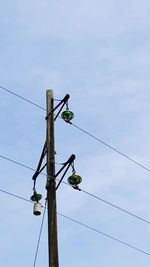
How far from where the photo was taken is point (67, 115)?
1301cm

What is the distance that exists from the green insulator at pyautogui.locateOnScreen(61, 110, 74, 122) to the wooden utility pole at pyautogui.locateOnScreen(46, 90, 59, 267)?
0.81 ft

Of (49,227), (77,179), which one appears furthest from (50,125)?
(49,227)

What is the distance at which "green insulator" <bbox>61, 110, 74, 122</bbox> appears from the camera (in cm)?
1298

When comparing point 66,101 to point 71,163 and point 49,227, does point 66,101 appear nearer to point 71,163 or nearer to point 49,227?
point 71,163

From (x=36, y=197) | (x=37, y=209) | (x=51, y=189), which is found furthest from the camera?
(x=36, y=197)

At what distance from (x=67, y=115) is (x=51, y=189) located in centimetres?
185

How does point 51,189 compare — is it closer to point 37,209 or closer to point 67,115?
point 37,209

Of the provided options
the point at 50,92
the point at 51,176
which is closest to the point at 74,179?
the point at 51,176

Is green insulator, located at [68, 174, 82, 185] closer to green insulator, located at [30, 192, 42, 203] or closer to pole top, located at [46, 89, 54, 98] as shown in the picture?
green insulator, located at [30, 192, 42, 203]

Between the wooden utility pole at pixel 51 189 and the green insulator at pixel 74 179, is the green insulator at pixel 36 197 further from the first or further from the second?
the green insulator at pixel 74 179

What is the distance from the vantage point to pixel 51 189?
1202cm

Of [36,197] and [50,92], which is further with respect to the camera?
[50,92]

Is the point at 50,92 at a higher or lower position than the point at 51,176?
higher

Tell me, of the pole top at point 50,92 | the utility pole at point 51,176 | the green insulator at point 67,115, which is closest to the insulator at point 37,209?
the utility pole at point 51,176
